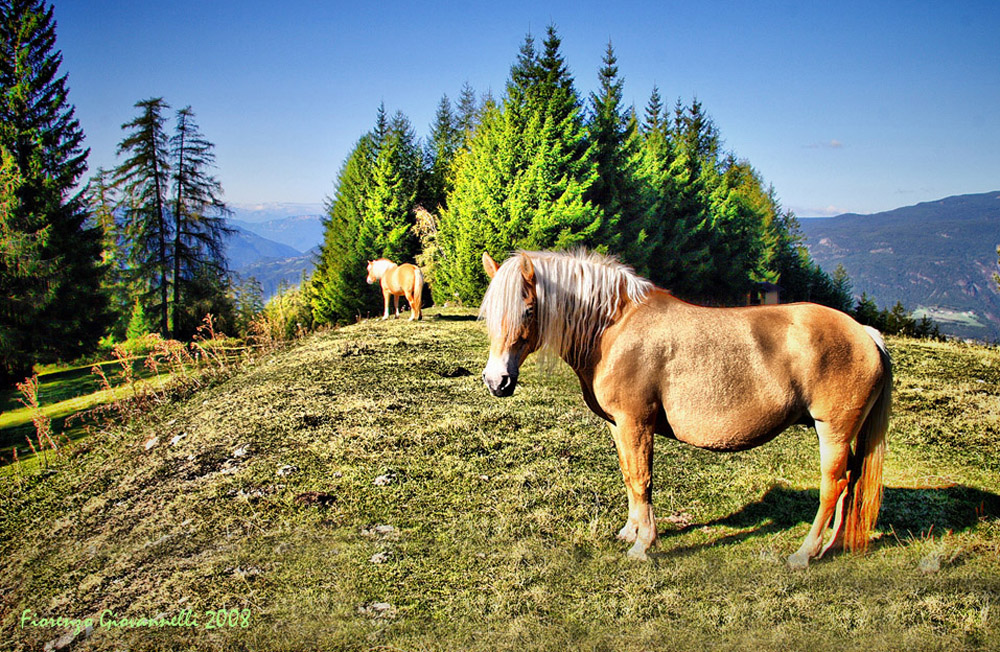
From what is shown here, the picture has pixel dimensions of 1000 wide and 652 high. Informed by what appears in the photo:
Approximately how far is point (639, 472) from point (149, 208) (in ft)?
120

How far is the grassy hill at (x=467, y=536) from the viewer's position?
11.7ft

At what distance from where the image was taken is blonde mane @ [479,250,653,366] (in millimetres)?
3953

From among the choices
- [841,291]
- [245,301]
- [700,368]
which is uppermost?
[700,368]

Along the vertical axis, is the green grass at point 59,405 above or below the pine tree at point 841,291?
below

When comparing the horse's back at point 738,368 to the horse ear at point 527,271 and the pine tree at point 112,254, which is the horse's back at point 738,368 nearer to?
the horse ear at point 527,271

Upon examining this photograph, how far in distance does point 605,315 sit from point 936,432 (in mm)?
6341

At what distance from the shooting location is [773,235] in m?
50.2

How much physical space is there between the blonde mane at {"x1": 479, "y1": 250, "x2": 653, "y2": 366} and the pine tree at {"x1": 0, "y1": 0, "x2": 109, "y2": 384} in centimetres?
2590

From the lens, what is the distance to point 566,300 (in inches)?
162

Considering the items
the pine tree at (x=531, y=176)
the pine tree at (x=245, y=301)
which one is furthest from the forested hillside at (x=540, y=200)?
the pine tree at (x=245, y=301)

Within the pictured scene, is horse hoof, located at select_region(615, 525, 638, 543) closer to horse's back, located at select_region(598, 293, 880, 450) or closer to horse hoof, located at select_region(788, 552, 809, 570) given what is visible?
horse's back, located at select_region(598, 293, 880, 450)

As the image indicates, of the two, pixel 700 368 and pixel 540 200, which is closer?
pixel 700 368

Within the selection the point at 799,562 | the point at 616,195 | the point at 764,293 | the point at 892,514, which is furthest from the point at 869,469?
the point at 764,293

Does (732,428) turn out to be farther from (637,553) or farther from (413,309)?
(413,309)
